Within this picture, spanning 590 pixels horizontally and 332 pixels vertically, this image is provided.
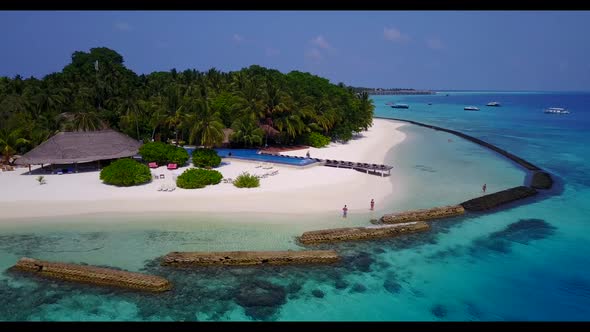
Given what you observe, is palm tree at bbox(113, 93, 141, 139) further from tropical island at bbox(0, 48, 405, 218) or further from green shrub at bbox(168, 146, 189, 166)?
green shrub at bbox(168, 146, 189, 166)

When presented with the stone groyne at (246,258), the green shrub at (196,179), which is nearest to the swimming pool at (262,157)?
the green shrub at (196,179)

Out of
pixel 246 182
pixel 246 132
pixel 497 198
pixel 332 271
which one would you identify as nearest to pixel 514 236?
A: pixel 497 198

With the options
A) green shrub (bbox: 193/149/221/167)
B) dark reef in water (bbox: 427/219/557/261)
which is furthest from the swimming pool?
dark reef in water (bbox: 427/219/557/261)

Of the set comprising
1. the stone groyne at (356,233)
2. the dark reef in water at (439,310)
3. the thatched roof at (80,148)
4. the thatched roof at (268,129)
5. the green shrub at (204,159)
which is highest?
the thatched roof at (268,129)

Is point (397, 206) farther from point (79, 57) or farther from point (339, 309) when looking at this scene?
point (79, 57)

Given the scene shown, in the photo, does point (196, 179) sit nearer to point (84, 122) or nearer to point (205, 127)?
point (205, 127)

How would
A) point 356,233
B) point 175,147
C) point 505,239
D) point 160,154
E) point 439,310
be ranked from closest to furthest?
point 439,310
point 356,233
point 505,239
point 160,154
point 175,147

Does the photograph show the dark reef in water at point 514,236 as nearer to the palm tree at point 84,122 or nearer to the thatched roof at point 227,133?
the thatched roof at point 227,133
